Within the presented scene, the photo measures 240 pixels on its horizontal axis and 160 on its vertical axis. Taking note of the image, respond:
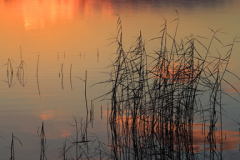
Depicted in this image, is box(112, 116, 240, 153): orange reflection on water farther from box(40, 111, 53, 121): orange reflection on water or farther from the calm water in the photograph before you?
box(40, 111, 53, 121): orange reflection on water

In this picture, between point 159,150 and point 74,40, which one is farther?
point 74,40

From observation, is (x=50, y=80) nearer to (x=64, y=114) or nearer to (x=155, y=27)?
(x=64, y=114)

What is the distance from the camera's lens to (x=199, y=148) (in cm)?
492

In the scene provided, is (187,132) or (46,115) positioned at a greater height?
(46,115)

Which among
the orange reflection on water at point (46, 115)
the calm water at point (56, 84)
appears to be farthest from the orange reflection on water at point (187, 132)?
the orange reflection on water at point (46, 115)

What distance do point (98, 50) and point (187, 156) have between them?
28.5 ft

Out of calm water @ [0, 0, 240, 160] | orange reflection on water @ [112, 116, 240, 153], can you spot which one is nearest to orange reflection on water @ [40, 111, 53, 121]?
calm water @ [0, 0, 240, 160]

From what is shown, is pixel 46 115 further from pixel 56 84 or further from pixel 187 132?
pixel 187 132

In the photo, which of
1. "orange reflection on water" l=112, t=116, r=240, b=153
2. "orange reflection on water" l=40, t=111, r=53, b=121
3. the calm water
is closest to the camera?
"orange reflection on water" l=112, t=116, r=240, b=153

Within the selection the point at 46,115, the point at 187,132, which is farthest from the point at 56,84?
the point at 187,132

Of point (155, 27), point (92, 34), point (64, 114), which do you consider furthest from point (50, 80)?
point (155, 27)

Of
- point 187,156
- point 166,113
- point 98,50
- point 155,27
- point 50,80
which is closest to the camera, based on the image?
point 187,156

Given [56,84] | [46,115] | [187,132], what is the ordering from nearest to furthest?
[187,132] → [46,115] → [56,84]

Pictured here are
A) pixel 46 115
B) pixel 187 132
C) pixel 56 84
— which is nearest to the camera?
pixel 187 132
